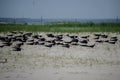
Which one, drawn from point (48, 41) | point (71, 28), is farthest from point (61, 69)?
point (71, 28)

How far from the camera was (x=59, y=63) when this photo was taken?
37.8ft

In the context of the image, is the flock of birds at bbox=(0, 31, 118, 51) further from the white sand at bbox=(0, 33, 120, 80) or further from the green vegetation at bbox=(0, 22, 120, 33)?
the green vegetation at bbox=(0, 22, 120, 33)

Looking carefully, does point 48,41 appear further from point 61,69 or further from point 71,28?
point 71,28

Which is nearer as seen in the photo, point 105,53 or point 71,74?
point 71,74

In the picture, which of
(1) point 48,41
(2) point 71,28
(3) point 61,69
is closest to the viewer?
(3) point 61,69

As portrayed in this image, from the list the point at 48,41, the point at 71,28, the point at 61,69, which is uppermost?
the point at 71,28

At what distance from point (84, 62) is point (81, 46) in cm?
571

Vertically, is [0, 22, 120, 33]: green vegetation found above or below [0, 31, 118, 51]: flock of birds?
above

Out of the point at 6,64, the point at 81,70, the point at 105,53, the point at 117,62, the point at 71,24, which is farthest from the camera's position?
the point at 71,24

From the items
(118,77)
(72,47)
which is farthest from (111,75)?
(72,47)

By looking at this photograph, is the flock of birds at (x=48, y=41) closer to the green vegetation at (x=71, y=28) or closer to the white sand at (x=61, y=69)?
the white sand at (x=61, y=69)

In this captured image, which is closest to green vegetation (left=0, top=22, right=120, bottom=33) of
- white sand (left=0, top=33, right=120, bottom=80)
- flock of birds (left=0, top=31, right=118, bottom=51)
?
flock of birds (left=0, top=31, right=118, bottom=51)

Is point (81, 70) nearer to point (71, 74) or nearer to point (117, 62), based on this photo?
point (71, 74)

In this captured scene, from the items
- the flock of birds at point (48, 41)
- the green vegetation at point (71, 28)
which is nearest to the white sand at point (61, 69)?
the flock of birds at point (48, 41)
